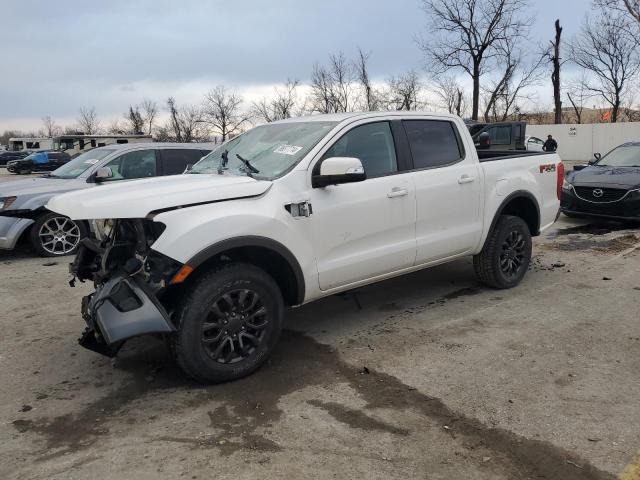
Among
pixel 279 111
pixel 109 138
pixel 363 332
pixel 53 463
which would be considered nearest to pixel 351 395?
pixel 363 332

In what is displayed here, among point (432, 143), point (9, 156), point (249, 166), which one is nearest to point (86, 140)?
point (9, 156)

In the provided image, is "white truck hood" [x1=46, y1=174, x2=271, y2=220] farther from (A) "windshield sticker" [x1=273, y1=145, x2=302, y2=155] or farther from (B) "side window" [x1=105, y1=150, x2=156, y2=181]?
(B) "side window" [x1=105, y1=150, x2=156, y2=181]

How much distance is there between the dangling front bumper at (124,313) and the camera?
333 cm

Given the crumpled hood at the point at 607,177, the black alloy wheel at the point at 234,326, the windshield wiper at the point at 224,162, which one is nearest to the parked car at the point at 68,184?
the windshield wiper at the point at 224,162

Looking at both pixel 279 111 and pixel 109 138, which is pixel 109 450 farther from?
pixel 279 111

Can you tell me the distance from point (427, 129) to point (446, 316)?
1.76 meters

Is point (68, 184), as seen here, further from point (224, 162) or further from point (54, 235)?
point (224, 162)

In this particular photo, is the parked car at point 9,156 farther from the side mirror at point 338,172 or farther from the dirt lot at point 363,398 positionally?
the side mirror at point 338,172

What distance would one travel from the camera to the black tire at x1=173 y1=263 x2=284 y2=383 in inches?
140

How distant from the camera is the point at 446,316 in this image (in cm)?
514

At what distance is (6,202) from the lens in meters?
7.83

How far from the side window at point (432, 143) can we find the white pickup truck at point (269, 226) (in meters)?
0.01

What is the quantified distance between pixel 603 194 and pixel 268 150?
23.4 ft

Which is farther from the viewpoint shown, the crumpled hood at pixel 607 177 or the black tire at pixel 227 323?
the crumpled hood at pixel 607 177
